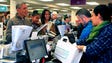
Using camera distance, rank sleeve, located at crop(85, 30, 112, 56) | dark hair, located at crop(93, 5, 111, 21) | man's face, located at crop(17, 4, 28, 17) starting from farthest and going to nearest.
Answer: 1. man's face, located at crop(17, 4, 28, 17)
2. dark hair, located at crop(93, 5, 111, 21)
3. sleeve, located at crop(85, 30, 112, 56)

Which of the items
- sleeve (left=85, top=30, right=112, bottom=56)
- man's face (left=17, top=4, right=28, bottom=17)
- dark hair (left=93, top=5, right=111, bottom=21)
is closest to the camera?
sleeve (left=85, top=30, right=112, bottom=56)

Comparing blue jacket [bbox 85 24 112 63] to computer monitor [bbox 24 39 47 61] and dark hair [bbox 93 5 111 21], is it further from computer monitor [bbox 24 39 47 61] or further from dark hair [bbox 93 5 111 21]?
computer monitor [bbox 24 39 47 61]

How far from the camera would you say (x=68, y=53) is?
8.20 feet

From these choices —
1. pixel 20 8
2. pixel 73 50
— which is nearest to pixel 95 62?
pixel 73 50

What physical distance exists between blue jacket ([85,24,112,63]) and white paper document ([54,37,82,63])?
0.11m

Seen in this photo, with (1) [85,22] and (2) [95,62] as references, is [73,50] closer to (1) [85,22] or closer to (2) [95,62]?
(2) [95,62]

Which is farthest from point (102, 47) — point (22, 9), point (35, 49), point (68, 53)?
point (22, 9)

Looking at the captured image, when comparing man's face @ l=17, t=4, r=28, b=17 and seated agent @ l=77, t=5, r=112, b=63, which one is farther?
man's face @ l=17, t=4, r=28, b=17

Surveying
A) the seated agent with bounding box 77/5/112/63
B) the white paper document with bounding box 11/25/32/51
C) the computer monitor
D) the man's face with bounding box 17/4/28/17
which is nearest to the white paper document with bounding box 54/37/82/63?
the seated agent with bounding box 77/5/112/63

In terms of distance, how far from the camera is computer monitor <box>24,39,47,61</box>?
7.99 ft

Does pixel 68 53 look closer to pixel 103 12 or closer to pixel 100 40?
pixel 100 40

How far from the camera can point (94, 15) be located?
8.28ft

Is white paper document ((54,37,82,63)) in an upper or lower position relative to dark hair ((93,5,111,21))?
lower

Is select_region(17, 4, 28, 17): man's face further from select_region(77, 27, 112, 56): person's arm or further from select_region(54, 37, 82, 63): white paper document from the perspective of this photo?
select_region(77, 27, 112, 56): person's arm
